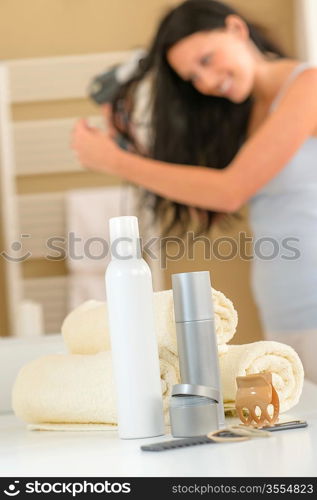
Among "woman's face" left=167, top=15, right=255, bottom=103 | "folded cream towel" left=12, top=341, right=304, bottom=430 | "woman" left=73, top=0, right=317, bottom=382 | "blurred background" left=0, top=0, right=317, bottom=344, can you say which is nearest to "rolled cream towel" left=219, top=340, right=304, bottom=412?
"folded cream towel" left=12, top=341, right=304, bottom=430

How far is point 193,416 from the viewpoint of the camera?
2.24ft

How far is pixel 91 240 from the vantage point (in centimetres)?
272

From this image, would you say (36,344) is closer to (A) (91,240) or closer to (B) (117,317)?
(B) (117,317)

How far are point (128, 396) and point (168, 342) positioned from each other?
0.25 feet

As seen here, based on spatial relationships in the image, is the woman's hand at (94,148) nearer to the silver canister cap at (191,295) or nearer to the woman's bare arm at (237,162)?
the woman's bare arm at (237,162)

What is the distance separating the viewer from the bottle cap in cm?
72

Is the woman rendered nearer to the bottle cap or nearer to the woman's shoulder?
the woman's shoulder

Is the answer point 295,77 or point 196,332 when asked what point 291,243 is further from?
point 196,332

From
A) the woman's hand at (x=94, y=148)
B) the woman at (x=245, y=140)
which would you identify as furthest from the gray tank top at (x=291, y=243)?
the woman's hand at (x=94, y=148)

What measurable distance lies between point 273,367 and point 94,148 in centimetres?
99

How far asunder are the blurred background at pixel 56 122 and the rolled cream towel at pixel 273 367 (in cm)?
180

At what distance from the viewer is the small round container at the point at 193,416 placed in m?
0.68

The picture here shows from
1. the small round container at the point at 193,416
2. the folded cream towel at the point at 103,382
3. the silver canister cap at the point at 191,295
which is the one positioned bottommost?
the small round container at the point at 193,416

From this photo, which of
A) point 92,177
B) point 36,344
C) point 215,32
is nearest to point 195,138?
point 215,32
